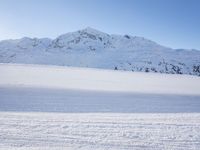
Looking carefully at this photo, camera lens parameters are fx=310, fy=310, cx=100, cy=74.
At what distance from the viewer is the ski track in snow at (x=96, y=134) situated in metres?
5.41

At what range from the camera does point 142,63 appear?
646 ft

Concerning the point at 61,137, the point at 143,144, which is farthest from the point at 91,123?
the point at 143,144

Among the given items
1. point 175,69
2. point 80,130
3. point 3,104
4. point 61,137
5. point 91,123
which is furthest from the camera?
point 175,69

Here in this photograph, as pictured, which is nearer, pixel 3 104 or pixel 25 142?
pixel 25 142

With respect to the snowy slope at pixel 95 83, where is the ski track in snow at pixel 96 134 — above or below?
above

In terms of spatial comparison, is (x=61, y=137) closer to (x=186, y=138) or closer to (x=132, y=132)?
(x=132, y=132)

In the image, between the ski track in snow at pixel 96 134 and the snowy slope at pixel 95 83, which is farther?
the snowy slope at pixel 95 83

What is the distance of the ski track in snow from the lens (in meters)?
5.41

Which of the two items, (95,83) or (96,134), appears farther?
(95,83)

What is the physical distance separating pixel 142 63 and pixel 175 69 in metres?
20.7

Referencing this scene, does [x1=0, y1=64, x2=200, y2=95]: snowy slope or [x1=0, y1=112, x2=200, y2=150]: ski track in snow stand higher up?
[x1=0, y1=112, x2=200, y2=150]: ski track in snow

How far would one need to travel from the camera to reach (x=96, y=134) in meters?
6.07

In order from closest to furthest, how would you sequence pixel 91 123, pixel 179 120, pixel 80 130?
pixel 80 130, pixel 91 123, pixel 179 120

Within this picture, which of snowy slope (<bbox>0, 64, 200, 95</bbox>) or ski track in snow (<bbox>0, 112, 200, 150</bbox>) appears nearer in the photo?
ski track in snow (<bbox>0, 112, 200, 150</bbox>)
